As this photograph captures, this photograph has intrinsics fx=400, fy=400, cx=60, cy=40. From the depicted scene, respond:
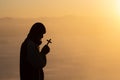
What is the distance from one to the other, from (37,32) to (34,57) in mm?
166

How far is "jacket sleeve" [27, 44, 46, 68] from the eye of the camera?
2473 millimetres

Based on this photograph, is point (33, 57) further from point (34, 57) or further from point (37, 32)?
point (37, 32)

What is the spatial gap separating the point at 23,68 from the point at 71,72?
9.89ft

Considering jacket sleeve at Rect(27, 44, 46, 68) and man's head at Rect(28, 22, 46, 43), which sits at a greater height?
man's head at Rect(28, 22, 46, 43)

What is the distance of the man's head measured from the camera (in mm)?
2531

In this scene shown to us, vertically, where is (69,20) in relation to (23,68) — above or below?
above

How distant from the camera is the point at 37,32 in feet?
8.30

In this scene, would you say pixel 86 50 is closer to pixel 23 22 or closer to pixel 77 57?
pixel 77 57

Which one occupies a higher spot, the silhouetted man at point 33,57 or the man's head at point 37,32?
the man's head at point 37,32

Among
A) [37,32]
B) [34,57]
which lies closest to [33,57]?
[34,57]

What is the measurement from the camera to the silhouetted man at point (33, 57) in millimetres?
2482

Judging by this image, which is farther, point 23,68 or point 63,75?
point 63,75

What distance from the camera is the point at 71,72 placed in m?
5.50

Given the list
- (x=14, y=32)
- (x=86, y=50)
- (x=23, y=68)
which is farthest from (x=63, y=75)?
(x=23, y=68)
